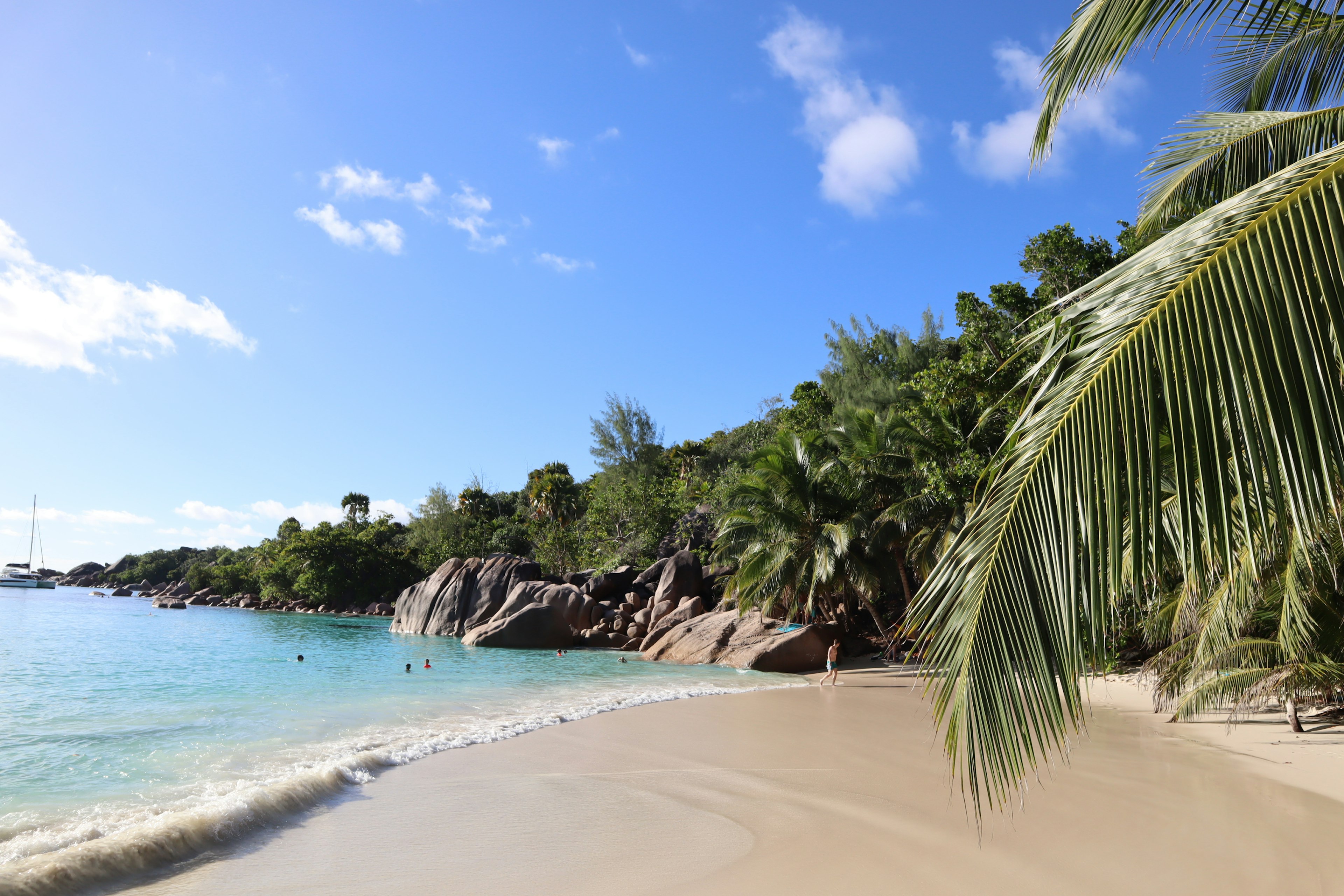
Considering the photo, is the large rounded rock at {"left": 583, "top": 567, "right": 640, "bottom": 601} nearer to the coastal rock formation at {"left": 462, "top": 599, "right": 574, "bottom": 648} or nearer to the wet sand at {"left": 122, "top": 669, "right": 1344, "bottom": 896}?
the coastal rock formation at {"left": 462, "top": 599, "right": 574, "bottom": 648}

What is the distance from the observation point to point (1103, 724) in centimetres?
1143

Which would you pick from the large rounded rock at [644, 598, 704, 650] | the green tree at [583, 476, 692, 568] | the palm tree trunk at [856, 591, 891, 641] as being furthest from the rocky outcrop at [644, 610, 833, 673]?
the green tree at [583, 476, 692, 568]

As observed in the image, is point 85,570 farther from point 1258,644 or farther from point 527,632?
point 1258,644

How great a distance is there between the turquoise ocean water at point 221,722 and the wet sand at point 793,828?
2.31 feet

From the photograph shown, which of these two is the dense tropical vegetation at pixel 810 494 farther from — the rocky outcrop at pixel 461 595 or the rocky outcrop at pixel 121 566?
the rocky outcrop at pixel 121 566

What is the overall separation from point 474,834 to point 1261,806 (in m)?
7.21

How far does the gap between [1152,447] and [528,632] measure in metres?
28.5

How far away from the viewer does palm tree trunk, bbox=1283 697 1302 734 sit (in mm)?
9336

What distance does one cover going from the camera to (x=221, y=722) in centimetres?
1256

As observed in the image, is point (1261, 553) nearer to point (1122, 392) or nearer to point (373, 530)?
point (1122, 392)

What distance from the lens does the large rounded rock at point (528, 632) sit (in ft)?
93.9

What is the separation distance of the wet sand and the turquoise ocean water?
0.70m

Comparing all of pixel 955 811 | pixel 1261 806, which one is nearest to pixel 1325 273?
pixel 955 811

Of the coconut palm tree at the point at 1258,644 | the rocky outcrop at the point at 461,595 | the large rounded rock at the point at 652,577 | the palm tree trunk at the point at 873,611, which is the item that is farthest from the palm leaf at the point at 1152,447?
the rocky outcrop at the point at 461,595
